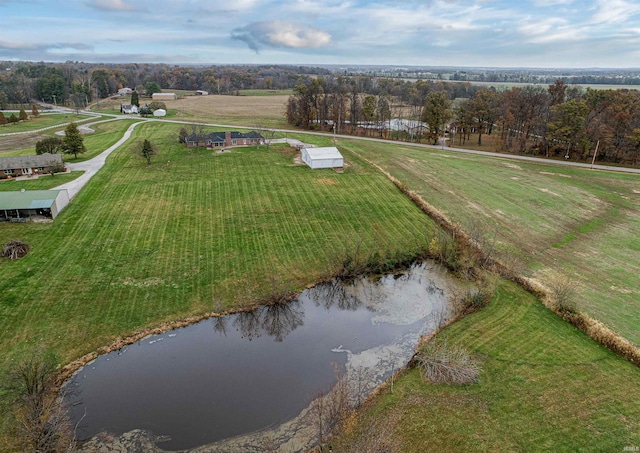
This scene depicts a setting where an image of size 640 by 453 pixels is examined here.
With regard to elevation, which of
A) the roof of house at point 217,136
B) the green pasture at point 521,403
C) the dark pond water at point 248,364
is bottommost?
the dark pond water at point 248,364

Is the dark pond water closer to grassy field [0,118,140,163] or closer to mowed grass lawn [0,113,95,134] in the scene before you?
grassy field [0,118,140,163]

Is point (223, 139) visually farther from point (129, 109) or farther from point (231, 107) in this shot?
point (129, 109)

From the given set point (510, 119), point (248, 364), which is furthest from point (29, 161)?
point (510, 119)

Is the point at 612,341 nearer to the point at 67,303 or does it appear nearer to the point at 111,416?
the point at 111,416

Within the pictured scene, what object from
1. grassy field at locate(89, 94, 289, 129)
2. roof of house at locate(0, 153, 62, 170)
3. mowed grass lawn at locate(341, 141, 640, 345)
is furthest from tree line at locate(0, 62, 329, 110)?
mowed grass lawn at locate(341, 141, 640, 345)

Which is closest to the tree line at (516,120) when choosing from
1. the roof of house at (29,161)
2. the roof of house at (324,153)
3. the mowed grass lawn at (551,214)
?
the mowed grass lawn at (551,214)

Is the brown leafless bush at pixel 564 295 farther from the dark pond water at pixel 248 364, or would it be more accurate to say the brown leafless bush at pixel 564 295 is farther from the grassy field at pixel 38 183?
the grassy field at pixel 38 183
